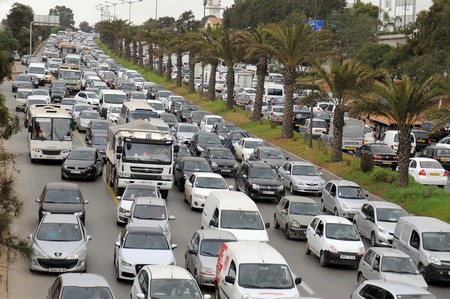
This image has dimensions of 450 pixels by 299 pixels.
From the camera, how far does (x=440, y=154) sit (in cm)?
4756

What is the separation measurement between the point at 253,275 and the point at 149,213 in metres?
8.80

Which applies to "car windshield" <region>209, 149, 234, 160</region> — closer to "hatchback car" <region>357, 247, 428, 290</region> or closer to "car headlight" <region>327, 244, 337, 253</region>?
"car headlight" <region>327, 244, 337, 253</region>

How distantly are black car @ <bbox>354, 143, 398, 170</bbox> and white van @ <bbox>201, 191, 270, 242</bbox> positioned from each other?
18210mm

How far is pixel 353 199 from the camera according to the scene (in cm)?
3438

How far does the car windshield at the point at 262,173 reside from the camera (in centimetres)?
3788

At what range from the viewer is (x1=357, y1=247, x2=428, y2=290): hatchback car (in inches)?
915

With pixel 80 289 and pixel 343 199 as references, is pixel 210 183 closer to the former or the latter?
pixel 343 199

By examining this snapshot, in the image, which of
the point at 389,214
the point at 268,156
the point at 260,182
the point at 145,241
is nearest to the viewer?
the point at 145,241

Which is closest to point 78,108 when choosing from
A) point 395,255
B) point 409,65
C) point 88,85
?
point 88,85

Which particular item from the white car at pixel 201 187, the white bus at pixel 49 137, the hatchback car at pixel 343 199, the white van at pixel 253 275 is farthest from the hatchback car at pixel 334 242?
the white bus at pixel 49 137

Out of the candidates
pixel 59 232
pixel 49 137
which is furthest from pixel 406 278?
pixel 49 137

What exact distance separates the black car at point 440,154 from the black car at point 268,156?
8.49 meters

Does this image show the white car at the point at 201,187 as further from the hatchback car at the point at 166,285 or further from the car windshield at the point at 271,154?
the hatchback car at the point at 166,285

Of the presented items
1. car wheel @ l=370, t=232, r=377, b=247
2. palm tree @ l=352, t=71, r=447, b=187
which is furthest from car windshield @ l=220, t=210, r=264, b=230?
palm tree @ l=352, t=71, r=447, b=187
